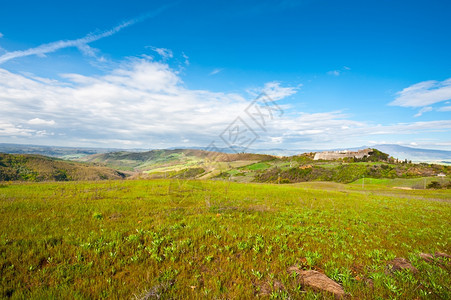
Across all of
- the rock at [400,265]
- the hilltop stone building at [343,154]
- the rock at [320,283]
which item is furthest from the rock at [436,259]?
the hilltop stone building at [343,154]

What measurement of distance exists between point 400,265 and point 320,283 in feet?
14.1

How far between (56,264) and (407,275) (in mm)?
11352

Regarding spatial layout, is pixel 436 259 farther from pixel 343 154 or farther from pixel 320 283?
pixel 343 154

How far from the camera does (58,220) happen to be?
9859mm

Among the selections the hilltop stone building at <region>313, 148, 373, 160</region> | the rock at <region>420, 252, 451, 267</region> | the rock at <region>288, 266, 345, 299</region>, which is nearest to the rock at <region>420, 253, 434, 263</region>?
the rock at <region>420, 252, 451, 267</region>

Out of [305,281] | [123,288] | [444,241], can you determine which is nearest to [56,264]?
[123,288]

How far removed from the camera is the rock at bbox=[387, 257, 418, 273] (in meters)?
6.75

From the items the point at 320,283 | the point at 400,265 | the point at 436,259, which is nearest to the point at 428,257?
the point at 436,259

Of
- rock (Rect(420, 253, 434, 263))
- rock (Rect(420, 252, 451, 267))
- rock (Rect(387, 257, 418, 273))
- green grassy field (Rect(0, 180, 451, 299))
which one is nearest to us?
green grassy field (Rect(0, 180, 451, 299))

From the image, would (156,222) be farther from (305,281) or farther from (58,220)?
(305,281)

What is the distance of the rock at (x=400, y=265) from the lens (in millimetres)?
6754

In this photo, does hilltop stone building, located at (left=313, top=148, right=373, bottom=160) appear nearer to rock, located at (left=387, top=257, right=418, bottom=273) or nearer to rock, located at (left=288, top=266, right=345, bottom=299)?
rock, located at (left=387, top=257, right=418, bottom=273)

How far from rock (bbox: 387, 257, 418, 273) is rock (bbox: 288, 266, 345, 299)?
9.53ft

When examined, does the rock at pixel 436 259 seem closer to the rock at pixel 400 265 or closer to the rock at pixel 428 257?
the rock at pixel 428 257
